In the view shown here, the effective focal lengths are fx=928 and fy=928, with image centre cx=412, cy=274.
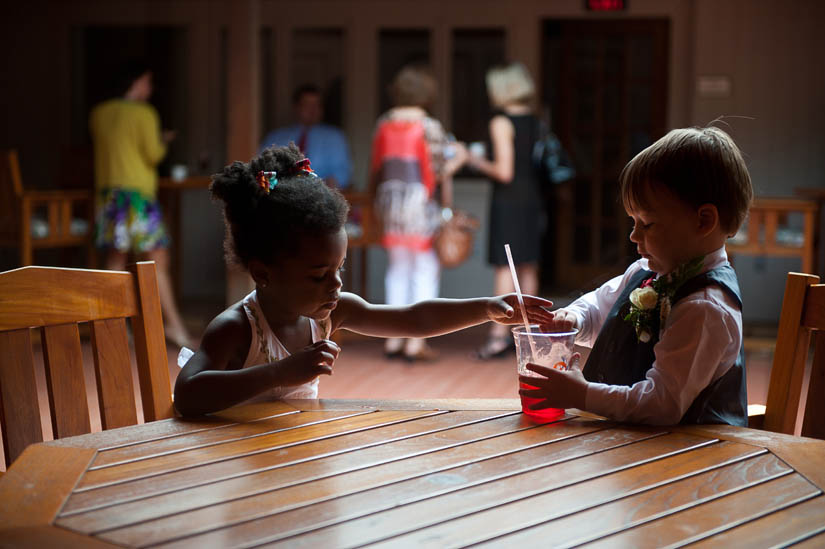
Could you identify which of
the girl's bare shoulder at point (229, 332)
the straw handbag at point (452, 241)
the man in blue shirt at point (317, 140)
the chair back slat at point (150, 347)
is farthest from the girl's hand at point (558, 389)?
the man in blue shirt at point (317, 140)

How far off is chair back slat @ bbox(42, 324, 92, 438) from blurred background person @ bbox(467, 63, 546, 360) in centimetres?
361

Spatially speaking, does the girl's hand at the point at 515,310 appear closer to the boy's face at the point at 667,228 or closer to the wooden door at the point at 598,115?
the boy's face at the point at 667,228


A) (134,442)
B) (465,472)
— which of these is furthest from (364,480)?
(134,442)

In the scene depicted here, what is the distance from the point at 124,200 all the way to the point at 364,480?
432cm

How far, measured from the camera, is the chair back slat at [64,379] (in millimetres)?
1531

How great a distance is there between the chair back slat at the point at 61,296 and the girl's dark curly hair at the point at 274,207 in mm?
219

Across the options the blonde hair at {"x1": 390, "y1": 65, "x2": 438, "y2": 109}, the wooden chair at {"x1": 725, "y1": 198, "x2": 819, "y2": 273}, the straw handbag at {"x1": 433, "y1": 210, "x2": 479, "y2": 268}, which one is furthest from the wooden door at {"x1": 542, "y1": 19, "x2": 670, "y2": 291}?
the blonde hair at {"x1": 390, "y1": 65, "x2": 438, "y2": 109}

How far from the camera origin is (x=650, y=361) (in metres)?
1.59

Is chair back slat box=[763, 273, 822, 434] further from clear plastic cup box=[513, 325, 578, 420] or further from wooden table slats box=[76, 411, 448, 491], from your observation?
wooden table slats box=[76, 411, 448, 491]

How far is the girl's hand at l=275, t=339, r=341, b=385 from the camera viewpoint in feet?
4.52

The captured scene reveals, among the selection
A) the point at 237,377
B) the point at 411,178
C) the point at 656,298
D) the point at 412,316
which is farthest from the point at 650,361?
the point at 411,178

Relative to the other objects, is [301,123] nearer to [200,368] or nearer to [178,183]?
[178,183]

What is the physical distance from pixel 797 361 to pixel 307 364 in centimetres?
83

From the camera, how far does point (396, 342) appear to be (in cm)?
521
